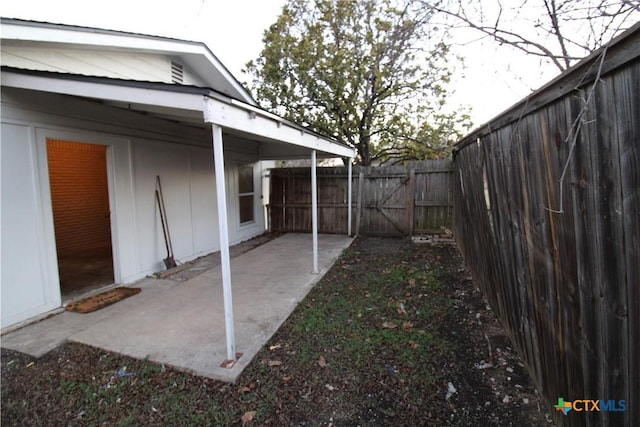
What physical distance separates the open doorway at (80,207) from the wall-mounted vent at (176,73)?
1.88 m

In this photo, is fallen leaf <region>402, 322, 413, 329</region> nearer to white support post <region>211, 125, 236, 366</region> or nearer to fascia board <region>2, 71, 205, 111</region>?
white support post <region>211, 125, 236, 366</region>

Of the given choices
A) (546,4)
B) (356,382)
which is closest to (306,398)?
(356,382)

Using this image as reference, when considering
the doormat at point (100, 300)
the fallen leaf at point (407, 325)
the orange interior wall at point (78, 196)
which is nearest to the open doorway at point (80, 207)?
the orange interior wall at point (78, 196)

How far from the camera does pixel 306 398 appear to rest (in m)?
2.34

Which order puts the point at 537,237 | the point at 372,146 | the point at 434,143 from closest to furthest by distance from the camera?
the point at 537,237 < the point at 434,143 < the point at 372,146

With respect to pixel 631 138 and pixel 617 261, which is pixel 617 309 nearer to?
pixel 617 261

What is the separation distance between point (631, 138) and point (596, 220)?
39 centimetres

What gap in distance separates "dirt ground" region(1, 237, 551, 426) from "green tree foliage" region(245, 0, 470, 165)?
7.13m

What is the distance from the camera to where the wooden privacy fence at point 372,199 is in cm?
784

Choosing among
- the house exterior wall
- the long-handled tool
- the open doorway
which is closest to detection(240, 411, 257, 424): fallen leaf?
the house exterior wall

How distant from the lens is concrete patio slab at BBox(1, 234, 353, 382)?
9.33 feet

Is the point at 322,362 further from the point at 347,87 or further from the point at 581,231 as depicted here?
the point at 347,87

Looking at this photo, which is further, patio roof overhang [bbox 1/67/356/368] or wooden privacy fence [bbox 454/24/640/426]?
patio roof overhang [bbox 1/67/356/368]

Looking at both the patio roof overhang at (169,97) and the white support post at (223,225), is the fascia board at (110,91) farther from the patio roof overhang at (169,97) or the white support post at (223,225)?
the white support post at (223,225)
